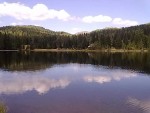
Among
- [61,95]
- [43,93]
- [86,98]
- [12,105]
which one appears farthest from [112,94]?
[12,105]

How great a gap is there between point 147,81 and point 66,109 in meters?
26.8

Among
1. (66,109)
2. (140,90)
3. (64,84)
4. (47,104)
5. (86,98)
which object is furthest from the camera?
(64,84)

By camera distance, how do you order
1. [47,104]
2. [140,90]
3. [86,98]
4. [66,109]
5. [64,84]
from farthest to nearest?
[64,84], [140,90], [86,98], [47,104], [66,109]

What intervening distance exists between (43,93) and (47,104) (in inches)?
296

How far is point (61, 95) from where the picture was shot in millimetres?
42000

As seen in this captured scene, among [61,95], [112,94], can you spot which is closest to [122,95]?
[112,94]

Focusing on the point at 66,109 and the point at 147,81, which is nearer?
the point at 66,109

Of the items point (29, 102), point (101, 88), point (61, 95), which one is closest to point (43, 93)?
point (61, 95)

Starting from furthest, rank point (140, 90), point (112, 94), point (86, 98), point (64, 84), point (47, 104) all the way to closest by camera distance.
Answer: point (64, 84) → point (140, 90) → point (112, 94) → point (86, 98) → point (47, 104)

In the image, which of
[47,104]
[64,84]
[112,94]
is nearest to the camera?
[47,104]

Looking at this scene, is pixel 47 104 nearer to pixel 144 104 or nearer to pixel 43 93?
pixel 43 93

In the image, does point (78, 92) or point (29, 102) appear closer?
point (29, 102)

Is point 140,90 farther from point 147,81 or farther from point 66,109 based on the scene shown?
point 66,109

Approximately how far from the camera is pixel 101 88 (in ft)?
158
